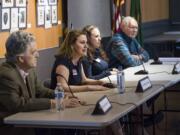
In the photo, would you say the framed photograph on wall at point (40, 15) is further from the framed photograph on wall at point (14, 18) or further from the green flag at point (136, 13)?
the green flag at point (136, 13)

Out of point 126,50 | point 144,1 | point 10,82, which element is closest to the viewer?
point 10,82

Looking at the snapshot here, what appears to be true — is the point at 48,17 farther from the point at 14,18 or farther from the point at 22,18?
the point at 14,18

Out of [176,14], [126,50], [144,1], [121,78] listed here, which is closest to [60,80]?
[121,78]

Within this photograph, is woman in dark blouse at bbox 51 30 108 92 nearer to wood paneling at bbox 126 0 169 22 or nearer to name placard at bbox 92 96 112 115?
name placard at bbox 92 96 112 115

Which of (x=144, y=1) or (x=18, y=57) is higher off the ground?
(x=144, y=1)

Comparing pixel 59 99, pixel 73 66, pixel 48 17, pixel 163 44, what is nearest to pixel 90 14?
pixel 48 17

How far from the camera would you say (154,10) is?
10219 millimetres

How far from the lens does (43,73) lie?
5918 mm

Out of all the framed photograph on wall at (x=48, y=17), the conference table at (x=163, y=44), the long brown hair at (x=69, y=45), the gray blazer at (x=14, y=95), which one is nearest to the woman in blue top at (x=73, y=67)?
the long brown hair at (x=69, y=45)

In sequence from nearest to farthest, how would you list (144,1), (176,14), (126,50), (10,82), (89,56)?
(10,82) < (89,56) < (126,50) < (144,1) < (176,14)

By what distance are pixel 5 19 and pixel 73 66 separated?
1.17 meters

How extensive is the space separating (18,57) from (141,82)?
3.70 feet

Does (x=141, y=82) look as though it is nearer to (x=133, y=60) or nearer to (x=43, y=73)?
(x=133, y=60)

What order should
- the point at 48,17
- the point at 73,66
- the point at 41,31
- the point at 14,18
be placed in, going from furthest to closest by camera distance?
the point at 48,17, the point at 41,31, the point at 14,18, the point at 73,66
